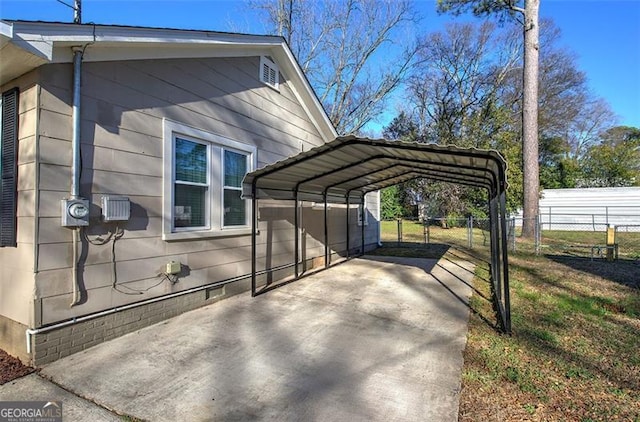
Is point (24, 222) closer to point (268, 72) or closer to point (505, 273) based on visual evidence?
point (268, 72)

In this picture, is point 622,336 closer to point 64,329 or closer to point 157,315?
point 157,315

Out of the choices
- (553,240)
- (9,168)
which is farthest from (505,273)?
(553,240)

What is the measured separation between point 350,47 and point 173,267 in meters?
17.8

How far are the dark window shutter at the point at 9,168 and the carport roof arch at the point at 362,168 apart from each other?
101 inches

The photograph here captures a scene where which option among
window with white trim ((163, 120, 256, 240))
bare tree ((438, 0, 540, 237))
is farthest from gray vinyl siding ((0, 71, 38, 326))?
bare tree ((438, 0, 540, 237))

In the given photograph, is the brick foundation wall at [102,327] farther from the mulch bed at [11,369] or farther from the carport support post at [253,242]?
the carport support post at [253,242]

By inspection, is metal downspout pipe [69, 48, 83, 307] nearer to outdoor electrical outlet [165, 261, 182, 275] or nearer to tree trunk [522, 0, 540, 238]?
outdoor electrical outlet [165, 261, 182, 275]

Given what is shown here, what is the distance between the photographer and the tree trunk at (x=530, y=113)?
1265 cm

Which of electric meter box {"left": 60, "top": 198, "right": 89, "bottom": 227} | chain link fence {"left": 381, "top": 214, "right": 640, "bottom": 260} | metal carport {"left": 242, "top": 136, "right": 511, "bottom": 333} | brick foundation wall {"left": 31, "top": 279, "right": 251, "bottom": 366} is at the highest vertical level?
metal carport {"left": 242, "top": 136, "right": 511, "bottom": 333}

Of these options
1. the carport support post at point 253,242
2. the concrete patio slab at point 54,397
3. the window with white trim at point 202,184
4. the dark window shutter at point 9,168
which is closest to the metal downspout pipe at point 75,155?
the dark window shutter at point 9,168

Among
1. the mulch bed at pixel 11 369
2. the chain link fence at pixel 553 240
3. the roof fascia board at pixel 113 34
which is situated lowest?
the mulch bed at pixel 11 369

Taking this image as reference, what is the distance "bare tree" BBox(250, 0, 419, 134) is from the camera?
17.3 meters

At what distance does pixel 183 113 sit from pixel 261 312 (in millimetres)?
2865

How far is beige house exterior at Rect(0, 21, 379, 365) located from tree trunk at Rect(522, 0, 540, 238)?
11.3 meters
